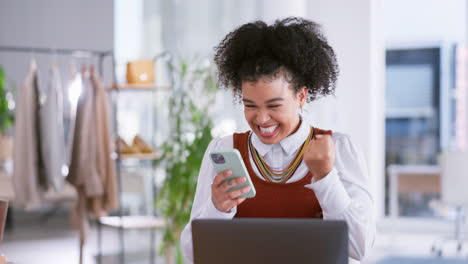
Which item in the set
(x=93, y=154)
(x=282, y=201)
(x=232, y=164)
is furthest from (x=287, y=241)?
(x=93, y=154)

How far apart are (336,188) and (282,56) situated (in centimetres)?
36

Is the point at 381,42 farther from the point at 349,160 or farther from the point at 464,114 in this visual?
the point at 349,160

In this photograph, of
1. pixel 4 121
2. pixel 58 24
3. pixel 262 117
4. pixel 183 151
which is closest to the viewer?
pixel 262 117

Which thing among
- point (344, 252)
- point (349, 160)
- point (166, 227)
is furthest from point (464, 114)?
point (344, 252)

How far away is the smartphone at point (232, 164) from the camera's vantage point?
1.46m

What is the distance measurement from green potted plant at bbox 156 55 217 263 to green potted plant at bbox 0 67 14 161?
333 cm

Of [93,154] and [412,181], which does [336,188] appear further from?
[412,181]

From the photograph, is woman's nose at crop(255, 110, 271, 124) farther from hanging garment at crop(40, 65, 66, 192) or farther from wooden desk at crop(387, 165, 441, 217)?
wooden desk at crop(387, 165, 441, 217)

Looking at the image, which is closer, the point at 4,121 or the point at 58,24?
the point at 4,121

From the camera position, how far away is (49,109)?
13.9 ft

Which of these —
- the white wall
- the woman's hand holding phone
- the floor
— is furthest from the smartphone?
the white wall

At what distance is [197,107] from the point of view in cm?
459

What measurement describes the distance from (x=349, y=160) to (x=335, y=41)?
4.10 meters

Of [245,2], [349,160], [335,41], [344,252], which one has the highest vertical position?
[245,2]
